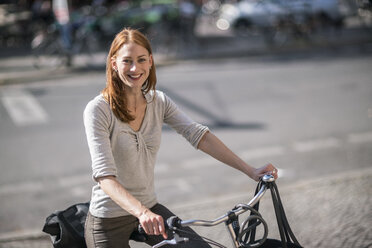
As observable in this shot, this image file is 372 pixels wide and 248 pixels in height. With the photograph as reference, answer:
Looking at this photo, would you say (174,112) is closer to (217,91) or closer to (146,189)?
(146,189)

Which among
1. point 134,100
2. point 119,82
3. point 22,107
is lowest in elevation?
point 22,107

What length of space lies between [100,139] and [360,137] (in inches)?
239

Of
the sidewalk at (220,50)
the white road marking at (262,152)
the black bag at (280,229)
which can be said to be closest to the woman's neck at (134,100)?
the black bag at (280,229)

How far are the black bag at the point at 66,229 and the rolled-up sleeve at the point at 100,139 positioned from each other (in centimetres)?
42

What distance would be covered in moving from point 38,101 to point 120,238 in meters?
8.35

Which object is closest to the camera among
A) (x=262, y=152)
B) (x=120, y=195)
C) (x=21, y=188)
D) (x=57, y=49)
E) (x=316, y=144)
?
(x=120, y=195)

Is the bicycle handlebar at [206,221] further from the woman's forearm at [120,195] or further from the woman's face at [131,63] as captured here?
the woman's face at [131,63]

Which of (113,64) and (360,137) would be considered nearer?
(113,64)

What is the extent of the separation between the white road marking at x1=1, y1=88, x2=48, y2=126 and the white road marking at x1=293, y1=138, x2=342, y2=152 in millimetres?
4638

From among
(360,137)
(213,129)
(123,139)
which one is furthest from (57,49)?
(123,139)

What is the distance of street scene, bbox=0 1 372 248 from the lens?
5136mm

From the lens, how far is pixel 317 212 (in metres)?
4.92

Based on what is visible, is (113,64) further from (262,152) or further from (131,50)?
(262,152)

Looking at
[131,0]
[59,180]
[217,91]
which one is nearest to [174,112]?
[59,180]
